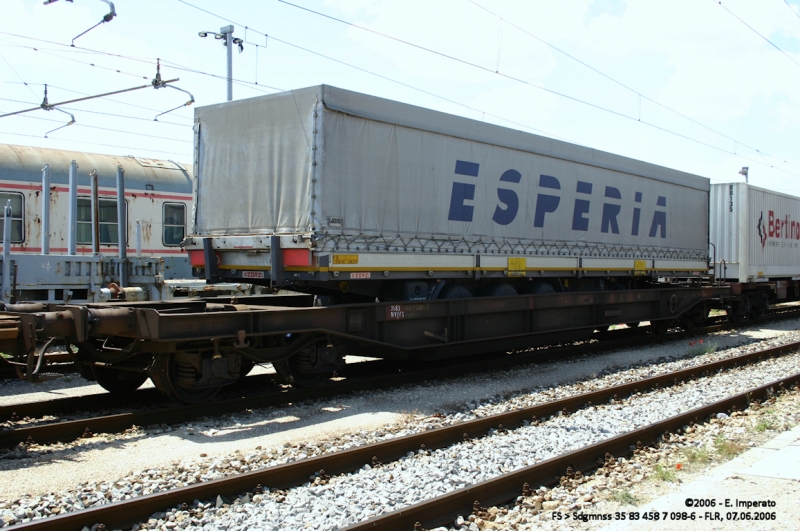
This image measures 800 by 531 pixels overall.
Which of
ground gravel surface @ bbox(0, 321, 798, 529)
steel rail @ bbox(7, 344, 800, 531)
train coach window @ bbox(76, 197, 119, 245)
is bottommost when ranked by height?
ground gravel surface @ bbox(0, 321, 798, 529)

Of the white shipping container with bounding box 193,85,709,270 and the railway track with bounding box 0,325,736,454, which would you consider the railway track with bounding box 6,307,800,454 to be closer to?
the railway track with bounding box 0,325,736,454

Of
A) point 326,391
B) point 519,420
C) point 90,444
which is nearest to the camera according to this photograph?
point 90,444

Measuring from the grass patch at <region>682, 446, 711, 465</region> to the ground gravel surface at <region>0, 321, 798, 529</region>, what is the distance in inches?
37.0

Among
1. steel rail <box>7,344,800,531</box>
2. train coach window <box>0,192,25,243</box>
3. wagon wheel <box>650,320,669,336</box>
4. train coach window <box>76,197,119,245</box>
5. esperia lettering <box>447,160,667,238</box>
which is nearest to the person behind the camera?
steel rail <box>7,344,800,531</box>

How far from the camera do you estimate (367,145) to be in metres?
8.77

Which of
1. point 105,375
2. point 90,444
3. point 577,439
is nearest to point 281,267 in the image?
point 105,375

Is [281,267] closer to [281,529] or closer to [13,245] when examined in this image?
[281,529]

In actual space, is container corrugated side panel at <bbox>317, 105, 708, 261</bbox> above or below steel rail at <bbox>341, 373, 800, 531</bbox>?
above

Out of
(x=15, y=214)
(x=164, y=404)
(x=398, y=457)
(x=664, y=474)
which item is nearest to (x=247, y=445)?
(x=398, y=457)

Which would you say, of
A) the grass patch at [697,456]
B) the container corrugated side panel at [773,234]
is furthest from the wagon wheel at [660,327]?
the grass patch at [697,456]

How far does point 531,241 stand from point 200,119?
5819mm

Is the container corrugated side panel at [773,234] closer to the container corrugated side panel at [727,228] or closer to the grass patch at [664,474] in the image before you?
the container corrugated side panel at [727,228]

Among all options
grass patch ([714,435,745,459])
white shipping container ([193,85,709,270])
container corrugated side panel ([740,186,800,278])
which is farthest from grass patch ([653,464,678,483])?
container corrugated side panel ([740,186,800,278])

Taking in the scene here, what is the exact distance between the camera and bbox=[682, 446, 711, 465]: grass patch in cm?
591
